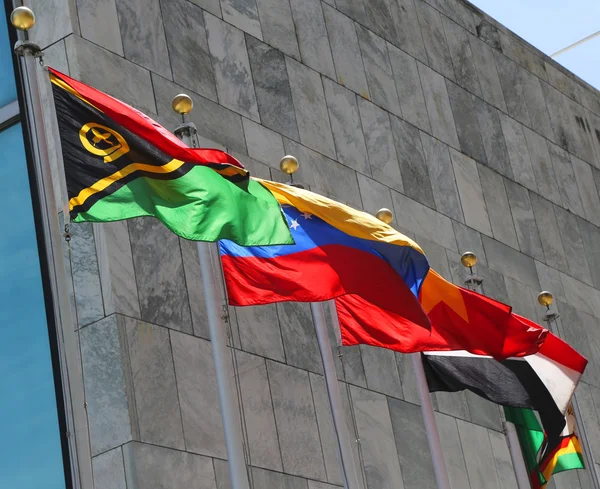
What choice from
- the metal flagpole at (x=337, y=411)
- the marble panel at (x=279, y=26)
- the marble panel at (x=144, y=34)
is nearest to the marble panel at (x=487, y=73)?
the marble panel at (x=279, y=26)

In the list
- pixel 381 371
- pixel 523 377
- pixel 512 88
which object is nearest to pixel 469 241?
pixel 381 371

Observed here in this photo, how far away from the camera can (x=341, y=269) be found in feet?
48.4

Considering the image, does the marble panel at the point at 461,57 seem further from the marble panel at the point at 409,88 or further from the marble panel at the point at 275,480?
the marble panel at the point at 275,480

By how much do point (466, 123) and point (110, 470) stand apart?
13.1 m

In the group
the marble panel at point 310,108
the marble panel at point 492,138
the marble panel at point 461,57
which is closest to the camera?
the marble panel at point 310,108

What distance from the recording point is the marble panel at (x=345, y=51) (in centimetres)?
2311

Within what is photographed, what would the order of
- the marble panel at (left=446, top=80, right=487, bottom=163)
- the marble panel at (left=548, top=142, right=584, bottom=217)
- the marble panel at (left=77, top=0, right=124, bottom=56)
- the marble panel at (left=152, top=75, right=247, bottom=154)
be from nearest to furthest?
the marble panel at (left=77, top=0, right=124, bottom=56)
the marble panel at (left=152, top=75, right=247, bottom=154)
the marble panel at (left=446, top=80, right=487, bottom=163)
the marble panel at (left=548, top=142, right=584, bottom=217)

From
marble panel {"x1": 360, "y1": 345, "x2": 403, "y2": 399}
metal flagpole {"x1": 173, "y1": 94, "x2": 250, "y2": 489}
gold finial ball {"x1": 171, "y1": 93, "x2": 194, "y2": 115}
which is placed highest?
gold finial ball {"x1": 171, "y1": 93, "x2": 194, "y2": 115}

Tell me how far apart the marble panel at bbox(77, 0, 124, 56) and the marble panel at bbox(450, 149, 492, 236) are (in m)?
8.78

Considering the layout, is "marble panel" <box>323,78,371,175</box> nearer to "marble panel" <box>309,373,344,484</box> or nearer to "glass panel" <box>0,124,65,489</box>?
"marble panel" <box>309,373,344,484</box>

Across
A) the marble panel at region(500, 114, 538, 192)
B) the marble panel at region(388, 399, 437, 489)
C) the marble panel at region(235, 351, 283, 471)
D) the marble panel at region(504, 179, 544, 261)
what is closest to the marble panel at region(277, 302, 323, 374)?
the marble panel at region(235, 351, 283, 471)

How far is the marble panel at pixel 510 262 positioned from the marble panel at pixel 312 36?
464cm

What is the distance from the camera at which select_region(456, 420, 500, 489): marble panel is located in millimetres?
21516

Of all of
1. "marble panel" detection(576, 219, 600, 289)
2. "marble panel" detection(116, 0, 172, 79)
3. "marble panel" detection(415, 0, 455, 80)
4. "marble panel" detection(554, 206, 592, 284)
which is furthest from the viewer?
"marble panel" detection(576, 219, 600, 289)
